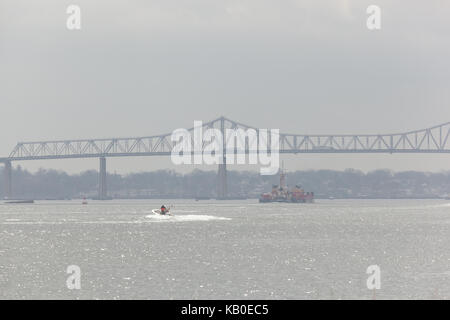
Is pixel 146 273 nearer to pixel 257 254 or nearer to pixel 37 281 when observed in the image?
pixel 37 281

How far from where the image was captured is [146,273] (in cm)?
4481

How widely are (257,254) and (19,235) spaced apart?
93.8ft

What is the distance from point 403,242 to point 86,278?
30.4m

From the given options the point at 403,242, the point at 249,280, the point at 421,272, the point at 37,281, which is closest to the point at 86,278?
the point at 37,281

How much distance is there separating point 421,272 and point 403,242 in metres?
22.3
